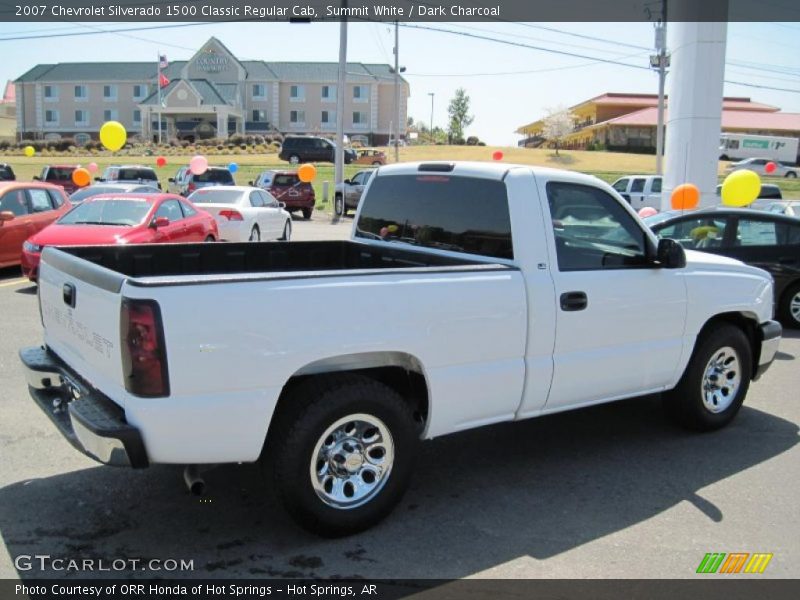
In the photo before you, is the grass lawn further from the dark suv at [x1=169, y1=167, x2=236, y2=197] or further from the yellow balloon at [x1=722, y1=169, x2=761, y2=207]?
the yellow balloon at [x1=722, y1=169, x2=761, y2=207]

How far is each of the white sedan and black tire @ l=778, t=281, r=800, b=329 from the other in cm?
979

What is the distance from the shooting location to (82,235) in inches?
399

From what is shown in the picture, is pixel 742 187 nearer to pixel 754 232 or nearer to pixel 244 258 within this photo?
pixel 754 232

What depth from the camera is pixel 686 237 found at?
10.4 m

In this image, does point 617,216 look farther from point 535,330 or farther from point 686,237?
point 686,237

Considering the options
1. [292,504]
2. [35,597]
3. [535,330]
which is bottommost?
[35,597]

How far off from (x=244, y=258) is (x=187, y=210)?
23.7ft

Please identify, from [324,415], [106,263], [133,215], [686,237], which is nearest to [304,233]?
[133,215]

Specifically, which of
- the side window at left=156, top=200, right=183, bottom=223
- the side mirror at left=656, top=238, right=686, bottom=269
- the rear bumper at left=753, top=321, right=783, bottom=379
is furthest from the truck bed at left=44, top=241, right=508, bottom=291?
the side window at left=156, top=200, right=183, bottom=223

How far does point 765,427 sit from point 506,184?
316 cm

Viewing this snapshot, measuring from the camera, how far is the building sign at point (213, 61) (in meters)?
78.3

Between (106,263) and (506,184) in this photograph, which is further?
(106,263)

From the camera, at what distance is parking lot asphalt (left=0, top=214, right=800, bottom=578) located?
3.68 meters

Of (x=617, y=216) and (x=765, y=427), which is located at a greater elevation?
(x=617, y=216)
